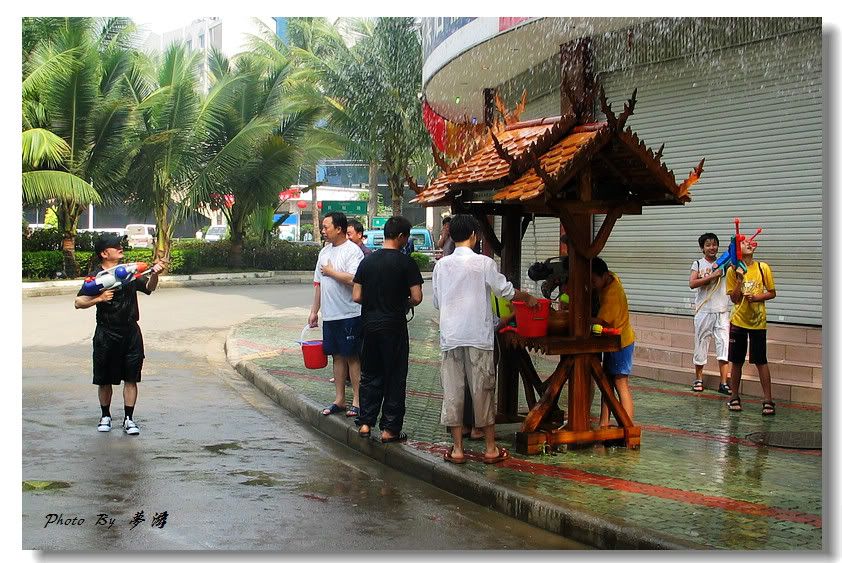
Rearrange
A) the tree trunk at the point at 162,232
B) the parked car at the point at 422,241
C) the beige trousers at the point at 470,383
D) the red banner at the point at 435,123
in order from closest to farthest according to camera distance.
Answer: the beige trousers at the point at 470,383 < the red banner at the point at 435,123 < the tree trunk at the point at 162,232 < the parked car at the point at 422,241

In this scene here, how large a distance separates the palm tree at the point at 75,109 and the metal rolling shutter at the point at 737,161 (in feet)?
49.3

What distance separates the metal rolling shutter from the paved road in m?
5.02

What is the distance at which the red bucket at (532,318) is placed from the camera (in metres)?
7.51

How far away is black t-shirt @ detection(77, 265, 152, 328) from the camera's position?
8.47 metres

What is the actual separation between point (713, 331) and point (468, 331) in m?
4.19

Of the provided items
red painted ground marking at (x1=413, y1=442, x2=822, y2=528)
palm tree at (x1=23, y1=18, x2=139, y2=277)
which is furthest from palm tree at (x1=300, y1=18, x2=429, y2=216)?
red painted ground marking at (x1=413, y1=442, x2=822, y2=528)

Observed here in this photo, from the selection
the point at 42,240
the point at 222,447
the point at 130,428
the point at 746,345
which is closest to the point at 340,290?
the point at 222,447

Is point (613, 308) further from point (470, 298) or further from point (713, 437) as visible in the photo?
point (713, 437)

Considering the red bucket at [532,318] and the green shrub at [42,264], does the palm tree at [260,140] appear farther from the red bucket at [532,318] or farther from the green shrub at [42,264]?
the red bucket at [532,318]

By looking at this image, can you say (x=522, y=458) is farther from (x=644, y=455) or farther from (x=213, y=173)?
(x=213, y=173)

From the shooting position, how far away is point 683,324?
11.8 metres

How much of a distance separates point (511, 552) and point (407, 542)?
603 millimetres

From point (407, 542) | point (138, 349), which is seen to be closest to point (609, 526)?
point (407, 542)

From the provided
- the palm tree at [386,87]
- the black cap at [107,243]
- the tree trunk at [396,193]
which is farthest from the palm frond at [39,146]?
the black cap at [107,243]
